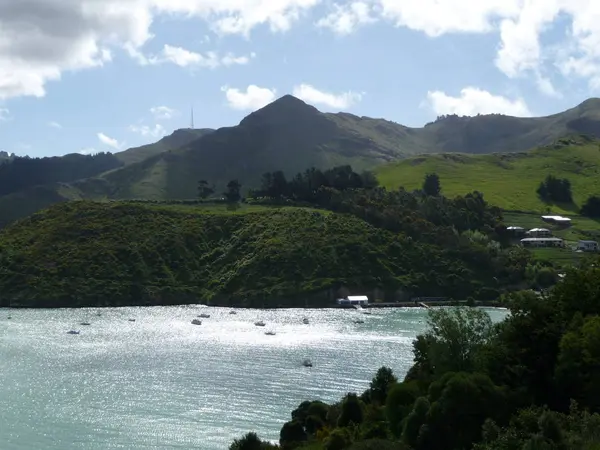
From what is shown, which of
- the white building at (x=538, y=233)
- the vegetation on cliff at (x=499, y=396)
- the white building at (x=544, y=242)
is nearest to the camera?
the vegetation on cliff at (x=499, y=396)

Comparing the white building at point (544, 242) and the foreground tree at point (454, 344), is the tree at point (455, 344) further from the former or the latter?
the white building at point (544, 242)

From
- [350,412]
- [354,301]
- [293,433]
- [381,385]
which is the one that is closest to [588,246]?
[354,301]

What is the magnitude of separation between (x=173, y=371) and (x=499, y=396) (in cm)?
5808

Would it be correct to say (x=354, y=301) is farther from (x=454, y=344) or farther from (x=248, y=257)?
(x=454, y=344)

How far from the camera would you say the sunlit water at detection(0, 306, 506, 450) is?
63.0 metres

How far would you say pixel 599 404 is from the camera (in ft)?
119

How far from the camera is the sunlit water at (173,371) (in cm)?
6300

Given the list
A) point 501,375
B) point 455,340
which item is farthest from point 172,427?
point 501,375

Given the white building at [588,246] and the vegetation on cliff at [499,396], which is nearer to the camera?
the vegetation on cliff at [499,396]

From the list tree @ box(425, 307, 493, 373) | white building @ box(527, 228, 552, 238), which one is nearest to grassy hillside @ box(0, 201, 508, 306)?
white building @ box(527, 228, 552, 238)

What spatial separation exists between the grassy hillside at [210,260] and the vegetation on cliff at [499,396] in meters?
103

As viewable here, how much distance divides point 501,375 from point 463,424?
24.4 ft

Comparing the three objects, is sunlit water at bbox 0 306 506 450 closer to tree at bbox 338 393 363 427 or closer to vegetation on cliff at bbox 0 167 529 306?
tree at bbox 338 393 363 427

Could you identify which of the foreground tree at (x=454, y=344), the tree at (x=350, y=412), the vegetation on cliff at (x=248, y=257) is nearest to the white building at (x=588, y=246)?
the vegetation on cliff at (x=248, y=257)
